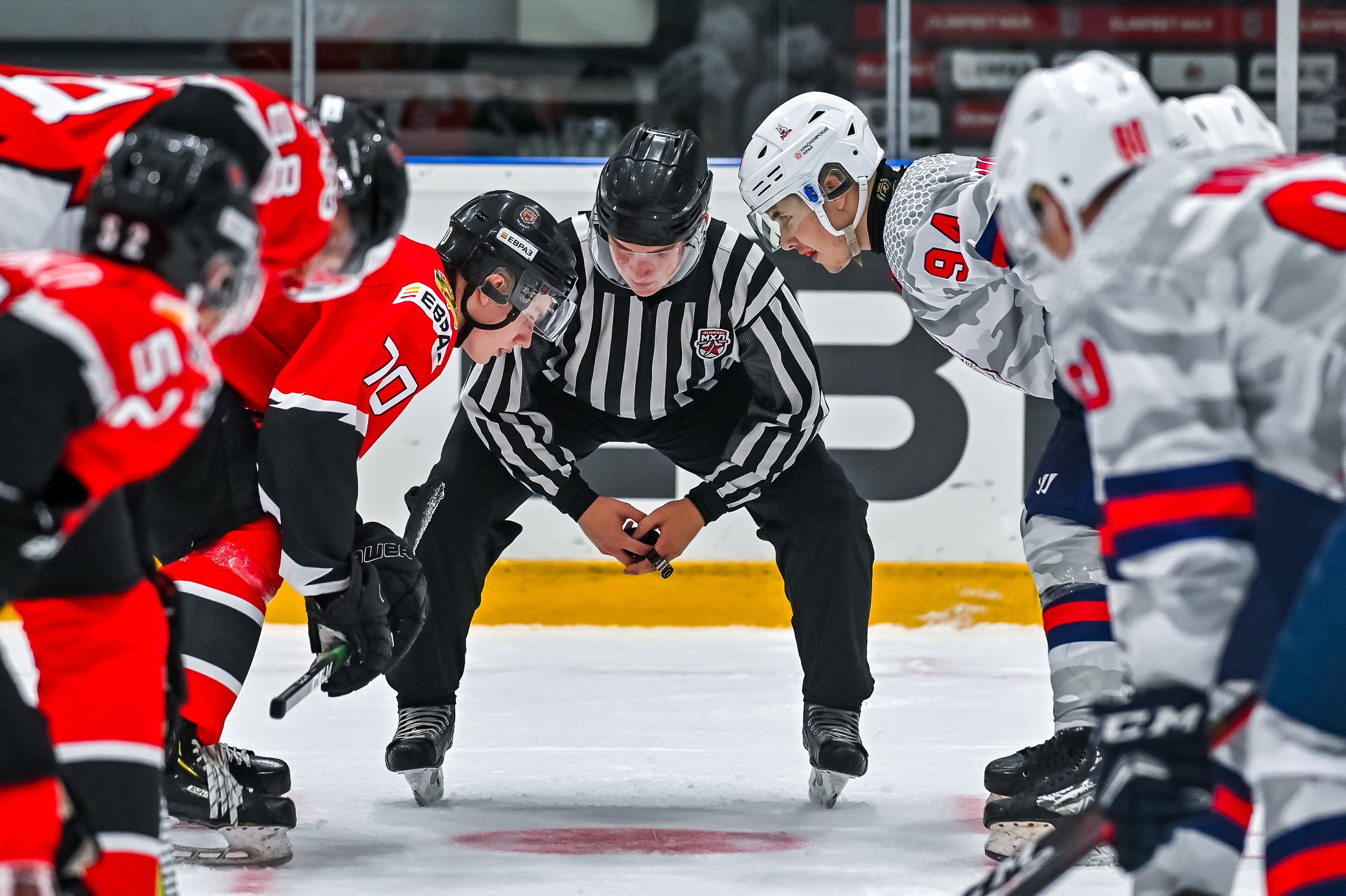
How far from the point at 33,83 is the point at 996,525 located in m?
3.00

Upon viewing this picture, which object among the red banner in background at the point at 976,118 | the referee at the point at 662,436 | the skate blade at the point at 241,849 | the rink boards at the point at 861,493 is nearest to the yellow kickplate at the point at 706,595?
the rink boards at the point at 861,493

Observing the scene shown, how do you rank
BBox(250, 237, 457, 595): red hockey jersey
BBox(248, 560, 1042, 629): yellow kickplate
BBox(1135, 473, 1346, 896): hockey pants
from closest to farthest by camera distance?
BBox(1135, 473, 1346, 896): hockey pants, BBox(250, 237, 457, 595): red hockey jersey, BBox(248, 560, 1042, 629): yellow kickplate

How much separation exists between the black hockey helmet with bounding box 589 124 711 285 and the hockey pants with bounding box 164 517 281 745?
827mm

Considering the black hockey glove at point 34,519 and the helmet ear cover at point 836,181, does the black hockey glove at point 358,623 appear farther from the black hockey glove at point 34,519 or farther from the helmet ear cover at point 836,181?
the helmet ear cover at point 836,181

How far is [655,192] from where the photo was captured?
108 inches

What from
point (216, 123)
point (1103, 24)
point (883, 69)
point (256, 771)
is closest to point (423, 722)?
point (256, 771)

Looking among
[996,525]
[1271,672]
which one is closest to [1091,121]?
[1271,672]

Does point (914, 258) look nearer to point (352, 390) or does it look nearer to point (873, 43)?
point (352, 390)

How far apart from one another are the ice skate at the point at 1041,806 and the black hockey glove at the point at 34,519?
1505mm

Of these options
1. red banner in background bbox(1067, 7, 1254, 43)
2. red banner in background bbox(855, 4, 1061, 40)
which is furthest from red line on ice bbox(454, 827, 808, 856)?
red banner in background bbox(1067, 7, 1254, 43)

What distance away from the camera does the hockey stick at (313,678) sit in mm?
1977

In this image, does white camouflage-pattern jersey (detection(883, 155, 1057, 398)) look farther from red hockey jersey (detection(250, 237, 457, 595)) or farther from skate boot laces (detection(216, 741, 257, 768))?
skate boot laces (detection(216, 741, 257, 768))

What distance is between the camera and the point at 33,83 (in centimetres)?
175

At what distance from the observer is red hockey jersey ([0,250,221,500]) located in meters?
1.25
